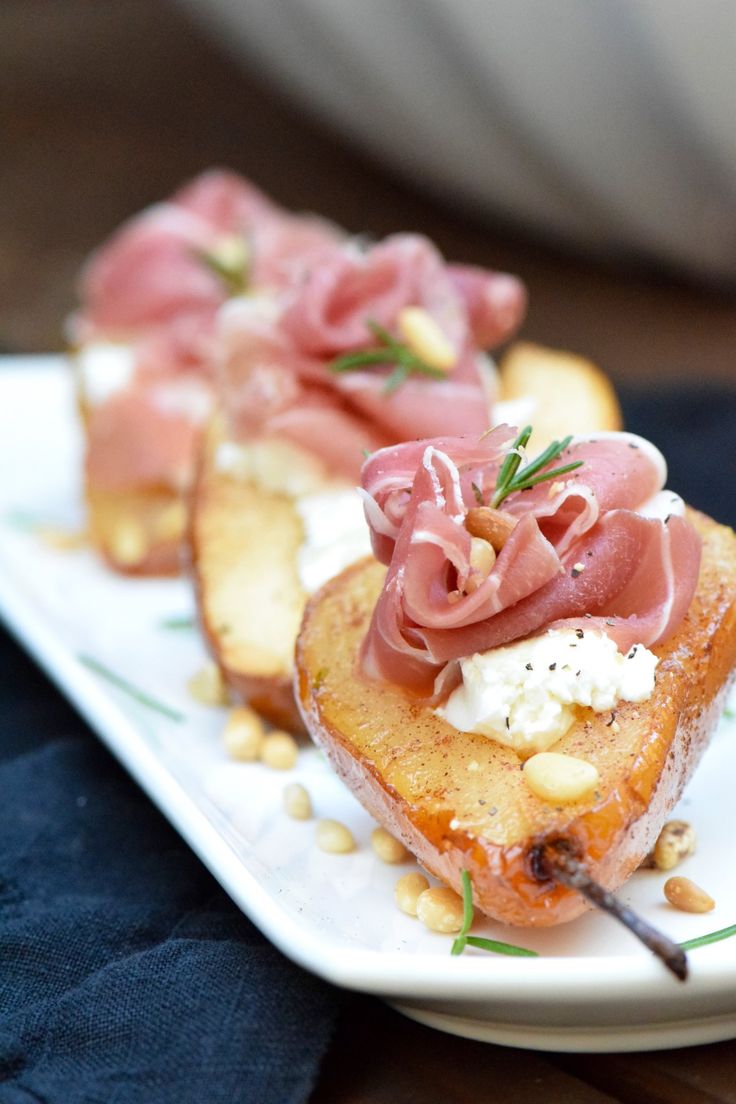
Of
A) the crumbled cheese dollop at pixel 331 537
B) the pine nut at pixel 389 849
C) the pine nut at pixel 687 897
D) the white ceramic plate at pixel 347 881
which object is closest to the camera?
the white ceramic plate at pixel 347 881

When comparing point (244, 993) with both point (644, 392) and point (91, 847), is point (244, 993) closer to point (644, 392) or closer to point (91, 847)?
point (91, 847)

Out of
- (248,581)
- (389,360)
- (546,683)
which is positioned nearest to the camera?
(546,683)

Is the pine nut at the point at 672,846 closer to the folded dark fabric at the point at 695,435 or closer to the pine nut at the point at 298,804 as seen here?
the pine nut at the point at 298,804

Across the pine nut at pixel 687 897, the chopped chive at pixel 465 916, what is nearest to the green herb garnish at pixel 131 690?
the chopped chive at pixel 465 916

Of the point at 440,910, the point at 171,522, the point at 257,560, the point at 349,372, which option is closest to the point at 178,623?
the point at 257,560

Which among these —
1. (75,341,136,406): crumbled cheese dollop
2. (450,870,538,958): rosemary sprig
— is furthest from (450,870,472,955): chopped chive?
(75,341,136,406): crumbled cheese dollop

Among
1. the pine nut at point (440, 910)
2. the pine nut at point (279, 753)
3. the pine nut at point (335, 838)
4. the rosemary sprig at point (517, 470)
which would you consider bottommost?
the pine nut at point (279, 753)

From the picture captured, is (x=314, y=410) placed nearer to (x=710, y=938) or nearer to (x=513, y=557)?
(x=513, y=557)
